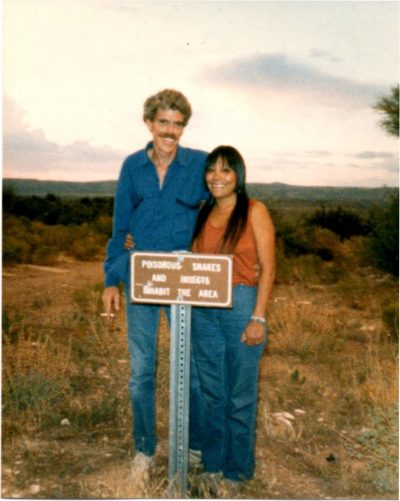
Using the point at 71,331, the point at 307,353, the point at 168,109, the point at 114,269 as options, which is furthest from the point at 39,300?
the point at 168,109

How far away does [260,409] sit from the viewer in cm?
392

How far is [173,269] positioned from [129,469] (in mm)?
1272

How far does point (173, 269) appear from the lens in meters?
2.52

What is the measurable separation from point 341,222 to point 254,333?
13.3ft

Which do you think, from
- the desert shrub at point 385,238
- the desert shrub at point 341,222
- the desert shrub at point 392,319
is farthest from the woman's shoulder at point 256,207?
the desert shrub at point 341,222

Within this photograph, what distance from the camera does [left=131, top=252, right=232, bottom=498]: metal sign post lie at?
2.50 metres

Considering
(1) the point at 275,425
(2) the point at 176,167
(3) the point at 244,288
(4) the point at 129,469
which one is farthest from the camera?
(1) the point at 275,425

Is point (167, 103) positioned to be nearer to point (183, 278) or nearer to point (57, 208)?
point (183, 278)

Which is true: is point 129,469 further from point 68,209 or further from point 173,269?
point 68,209

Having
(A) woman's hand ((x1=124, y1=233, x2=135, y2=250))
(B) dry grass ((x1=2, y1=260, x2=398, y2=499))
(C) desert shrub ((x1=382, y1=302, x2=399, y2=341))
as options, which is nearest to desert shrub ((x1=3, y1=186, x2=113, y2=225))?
(B) dry grass ((x1=2, y1=260, x2=398, y2=499))

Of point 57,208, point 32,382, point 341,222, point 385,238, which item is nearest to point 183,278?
point 32,382

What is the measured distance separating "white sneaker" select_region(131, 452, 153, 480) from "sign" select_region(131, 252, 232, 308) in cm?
100

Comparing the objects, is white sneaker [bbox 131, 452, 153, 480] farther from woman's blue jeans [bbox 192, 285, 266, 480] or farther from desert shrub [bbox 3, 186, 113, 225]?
desert shrub [bbox 3, 186, 113, 225]

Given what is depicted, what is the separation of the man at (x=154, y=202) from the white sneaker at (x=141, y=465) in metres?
0.41
